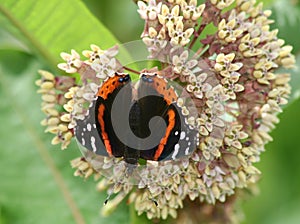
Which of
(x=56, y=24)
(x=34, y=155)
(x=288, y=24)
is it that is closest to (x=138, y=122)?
(x=56, y=24)

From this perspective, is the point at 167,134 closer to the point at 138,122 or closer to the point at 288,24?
the point at 138,122

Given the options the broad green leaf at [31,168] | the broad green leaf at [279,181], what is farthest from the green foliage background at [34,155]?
the broad green leaf at [279,181]

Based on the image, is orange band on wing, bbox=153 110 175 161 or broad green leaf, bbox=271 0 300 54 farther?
broad green leaf, bbox=271 0 300 54

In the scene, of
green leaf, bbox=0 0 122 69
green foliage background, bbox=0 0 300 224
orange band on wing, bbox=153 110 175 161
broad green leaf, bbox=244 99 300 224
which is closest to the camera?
orange band on wing, bbox=153 110 175 161

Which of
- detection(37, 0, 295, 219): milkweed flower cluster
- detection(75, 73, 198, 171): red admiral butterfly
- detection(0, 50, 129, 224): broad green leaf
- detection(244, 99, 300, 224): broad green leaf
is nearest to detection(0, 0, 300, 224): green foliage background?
detection(0, 50, 129, 224): broad green leaf

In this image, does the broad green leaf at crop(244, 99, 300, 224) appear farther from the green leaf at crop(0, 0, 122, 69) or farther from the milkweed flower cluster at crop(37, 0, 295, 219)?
the green leaf at crop(0, 0, 122, 69)

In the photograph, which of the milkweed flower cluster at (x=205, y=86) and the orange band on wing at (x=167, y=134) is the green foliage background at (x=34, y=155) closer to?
the milkweed flower cluster at (x=205, y=86)
